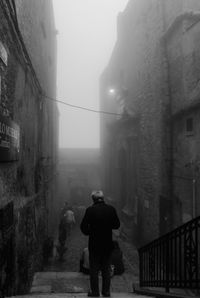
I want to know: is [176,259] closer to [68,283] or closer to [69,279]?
[68,283]

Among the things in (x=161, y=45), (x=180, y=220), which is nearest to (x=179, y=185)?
(x=180, y=220)

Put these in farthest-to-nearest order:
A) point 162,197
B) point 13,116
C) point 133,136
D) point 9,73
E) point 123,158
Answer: point 123,158 < point 133,136 < point 162,197 < point 13,116 < point 9,73

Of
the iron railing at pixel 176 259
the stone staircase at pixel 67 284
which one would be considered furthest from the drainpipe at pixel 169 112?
the iron railing at pixel 176 259

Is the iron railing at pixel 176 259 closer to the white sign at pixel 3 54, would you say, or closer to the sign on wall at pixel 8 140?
the sign on wall at pixel 8 140

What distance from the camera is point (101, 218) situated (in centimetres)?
397

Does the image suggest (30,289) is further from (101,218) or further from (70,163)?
(70,163)

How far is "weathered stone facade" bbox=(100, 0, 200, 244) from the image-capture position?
29.0 ft

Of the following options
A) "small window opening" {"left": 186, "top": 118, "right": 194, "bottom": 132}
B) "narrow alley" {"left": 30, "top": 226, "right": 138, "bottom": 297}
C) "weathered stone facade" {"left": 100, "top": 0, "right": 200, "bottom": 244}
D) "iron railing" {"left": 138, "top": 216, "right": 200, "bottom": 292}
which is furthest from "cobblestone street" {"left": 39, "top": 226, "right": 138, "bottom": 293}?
"small window opening" {"left": 186, "top": 118, "right": 194, "bottom": 132}

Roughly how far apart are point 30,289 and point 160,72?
835cm

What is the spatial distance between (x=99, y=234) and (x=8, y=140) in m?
1.95

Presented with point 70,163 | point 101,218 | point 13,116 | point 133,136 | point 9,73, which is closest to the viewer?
point 101,218

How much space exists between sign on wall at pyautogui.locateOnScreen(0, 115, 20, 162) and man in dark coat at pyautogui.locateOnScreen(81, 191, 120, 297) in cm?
146

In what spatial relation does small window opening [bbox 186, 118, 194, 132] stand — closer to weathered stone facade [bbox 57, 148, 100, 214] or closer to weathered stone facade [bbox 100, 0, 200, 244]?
weathered stone facade [bbox 100, 0, 200, 244]

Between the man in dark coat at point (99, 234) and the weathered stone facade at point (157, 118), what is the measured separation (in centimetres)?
477
